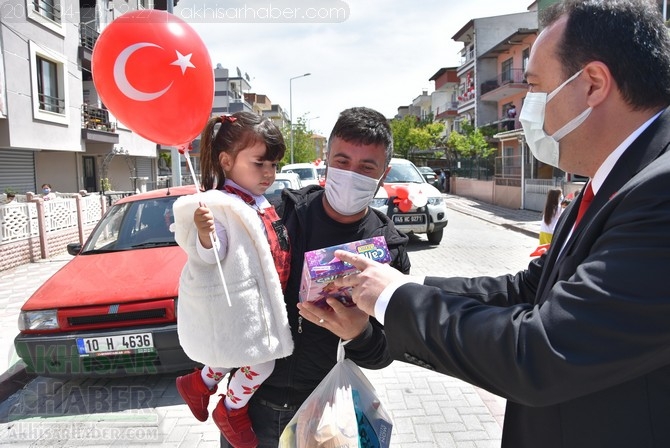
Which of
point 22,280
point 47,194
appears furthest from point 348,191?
point 47,194

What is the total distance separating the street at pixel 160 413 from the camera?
11.3 ft

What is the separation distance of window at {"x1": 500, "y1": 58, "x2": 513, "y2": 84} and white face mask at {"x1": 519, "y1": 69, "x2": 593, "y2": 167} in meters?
32.8

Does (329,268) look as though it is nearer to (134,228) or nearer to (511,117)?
(134,228)

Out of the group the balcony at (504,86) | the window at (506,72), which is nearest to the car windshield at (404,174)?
the balcony at (504,86)

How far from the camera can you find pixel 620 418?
1.07 metres

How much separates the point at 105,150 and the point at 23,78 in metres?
6.62

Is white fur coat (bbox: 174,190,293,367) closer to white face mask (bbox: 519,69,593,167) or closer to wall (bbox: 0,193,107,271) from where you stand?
white face mask (bbox: 519,69,593,167)

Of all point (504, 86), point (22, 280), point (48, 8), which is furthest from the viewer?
point (504, 86)

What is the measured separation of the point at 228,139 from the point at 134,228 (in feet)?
11.8

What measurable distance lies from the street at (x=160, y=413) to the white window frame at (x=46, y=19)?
15.0 meters

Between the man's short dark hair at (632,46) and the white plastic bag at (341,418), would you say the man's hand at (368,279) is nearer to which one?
the white plastic bag at (341,418)

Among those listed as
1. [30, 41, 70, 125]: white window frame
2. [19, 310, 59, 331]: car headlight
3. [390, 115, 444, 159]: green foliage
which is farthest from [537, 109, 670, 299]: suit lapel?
[390, 115, 444, 159]: green foliage

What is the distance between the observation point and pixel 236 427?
1941 millimetres

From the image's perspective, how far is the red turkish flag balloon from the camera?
6.89ft
